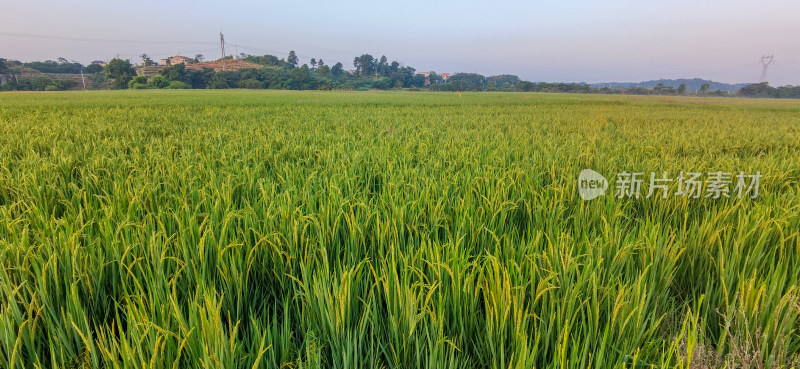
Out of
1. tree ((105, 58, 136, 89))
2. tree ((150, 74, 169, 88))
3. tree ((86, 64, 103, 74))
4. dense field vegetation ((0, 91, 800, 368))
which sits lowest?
dense field vegetation ((0, 91, 800, 368))

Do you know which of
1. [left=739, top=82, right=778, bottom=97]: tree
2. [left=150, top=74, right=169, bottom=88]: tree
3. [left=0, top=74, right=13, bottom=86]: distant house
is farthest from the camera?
[left=0, top=74, right=13, bottom=86]: distant house

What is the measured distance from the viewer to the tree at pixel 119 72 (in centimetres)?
6556

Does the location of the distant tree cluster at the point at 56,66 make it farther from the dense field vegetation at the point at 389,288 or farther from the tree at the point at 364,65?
the dense field vegetation at the point at 389,288

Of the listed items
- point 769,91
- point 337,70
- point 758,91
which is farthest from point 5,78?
point 769,91

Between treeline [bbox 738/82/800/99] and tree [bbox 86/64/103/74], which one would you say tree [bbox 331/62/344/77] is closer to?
tree [bbox 86/64/103/74]

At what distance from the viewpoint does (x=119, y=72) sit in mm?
69250

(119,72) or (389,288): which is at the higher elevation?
(119,72)

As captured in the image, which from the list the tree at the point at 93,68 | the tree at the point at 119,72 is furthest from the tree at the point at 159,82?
the tree at the point at 93,68

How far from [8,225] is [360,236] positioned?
52.5 inches

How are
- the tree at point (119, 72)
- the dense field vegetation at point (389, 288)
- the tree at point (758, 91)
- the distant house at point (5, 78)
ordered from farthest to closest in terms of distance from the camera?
the distant house at point (5, 78) < the tree at point (119, 72) < the tree at point (758, 91) < the dense field vegetation at point (389, 288)

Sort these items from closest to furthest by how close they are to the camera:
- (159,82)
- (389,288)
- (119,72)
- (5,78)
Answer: (389,288)
(159,82)
(119,72)
(5,78)

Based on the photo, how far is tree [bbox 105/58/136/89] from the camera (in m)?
65.6

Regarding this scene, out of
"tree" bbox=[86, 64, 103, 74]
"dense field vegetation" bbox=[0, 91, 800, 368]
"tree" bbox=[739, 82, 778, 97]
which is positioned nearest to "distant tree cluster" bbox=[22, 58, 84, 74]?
"tree" bbox=[86, 64, 103, 74]

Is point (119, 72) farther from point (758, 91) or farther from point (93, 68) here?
point (758, 91)
